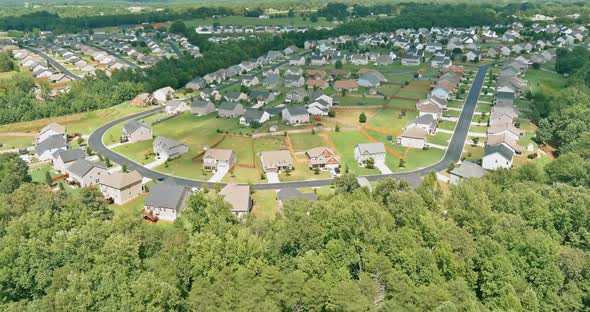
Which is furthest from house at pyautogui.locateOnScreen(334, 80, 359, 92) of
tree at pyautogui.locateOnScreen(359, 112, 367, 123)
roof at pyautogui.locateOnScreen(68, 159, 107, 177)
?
roof at pyautogui.locateOnScreen(68, 159, 107, 177)

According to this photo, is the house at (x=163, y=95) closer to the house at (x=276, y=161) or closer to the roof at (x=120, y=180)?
the house at (x=276, y=161)

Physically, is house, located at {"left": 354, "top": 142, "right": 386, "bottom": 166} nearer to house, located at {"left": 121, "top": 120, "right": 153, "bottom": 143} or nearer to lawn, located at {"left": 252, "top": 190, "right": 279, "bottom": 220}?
lawn, located at {"left": 252, "top": 190, "right": 279, "bottom": 220}

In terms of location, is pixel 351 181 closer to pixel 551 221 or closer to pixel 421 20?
pixel 551 221

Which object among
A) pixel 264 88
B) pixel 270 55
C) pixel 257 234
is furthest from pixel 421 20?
pixel 257 234

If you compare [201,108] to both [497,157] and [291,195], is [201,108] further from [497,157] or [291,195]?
[497,157]

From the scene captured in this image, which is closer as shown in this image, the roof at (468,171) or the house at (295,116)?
the roof at (468,171)

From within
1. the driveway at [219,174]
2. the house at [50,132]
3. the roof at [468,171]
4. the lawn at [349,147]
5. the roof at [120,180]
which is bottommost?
the lawn at [349,147]

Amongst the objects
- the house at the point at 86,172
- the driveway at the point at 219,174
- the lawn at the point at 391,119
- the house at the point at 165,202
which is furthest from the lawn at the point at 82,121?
the lawn at the point at 391,119
